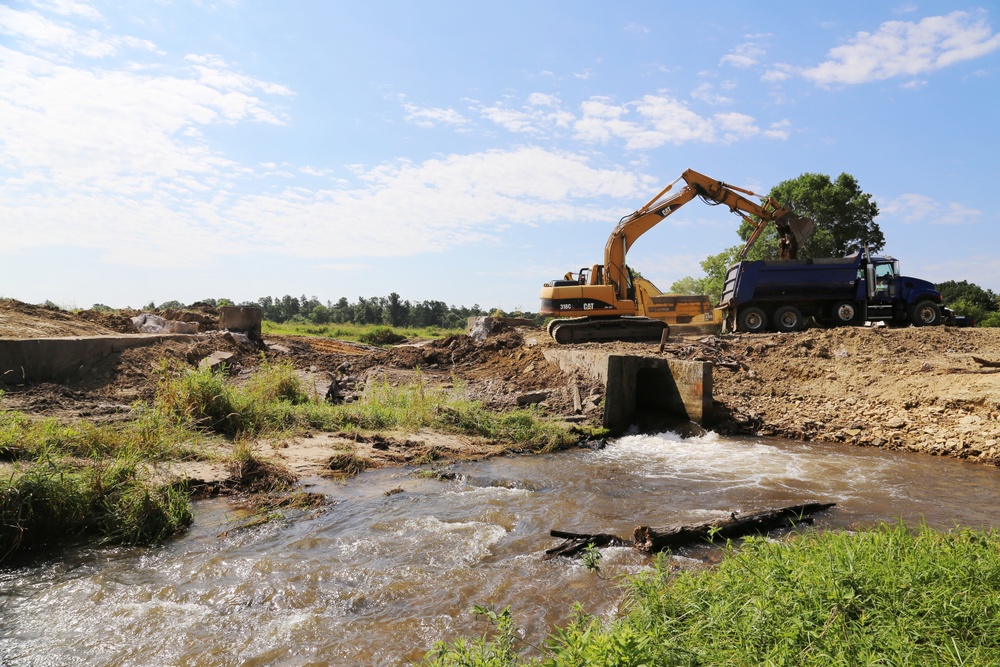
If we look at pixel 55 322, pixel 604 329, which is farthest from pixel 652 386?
pixel 55 322

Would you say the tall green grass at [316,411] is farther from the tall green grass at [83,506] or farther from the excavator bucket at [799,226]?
the excavator bucket at [799,226]

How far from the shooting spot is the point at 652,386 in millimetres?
11234

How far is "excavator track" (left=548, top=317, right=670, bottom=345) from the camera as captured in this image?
51.8 ft

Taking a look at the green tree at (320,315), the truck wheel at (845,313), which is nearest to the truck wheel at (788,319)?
the truck wheel at (845,313)

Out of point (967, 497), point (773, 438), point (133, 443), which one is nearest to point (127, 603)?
point (133, 443)

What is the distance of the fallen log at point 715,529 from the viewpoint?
4.98 metres

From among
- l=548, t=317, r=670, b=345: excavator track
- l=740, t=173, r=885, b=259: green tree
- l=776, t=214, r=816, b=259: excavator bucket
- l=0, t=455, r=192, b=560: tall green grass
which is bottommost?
l=0, t=455, r=192, b=560: tall green grass

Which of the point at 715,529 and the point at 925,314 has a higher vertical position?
the point at 925,314

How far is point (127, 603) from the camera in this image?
13.3ft

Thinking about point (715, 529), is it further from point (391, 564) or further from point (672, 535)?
point (391, 564)

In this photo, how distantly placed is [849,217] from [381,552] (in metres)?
31.1

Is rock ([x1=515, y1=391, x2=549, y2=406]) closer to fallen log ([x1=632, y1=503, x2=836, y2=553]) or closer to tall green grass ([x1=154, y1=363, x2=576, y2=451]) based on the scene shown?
tall green grass ([x1=154, y1=363, x2=576, y2=451])

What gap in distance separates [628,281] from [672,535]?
12.4m

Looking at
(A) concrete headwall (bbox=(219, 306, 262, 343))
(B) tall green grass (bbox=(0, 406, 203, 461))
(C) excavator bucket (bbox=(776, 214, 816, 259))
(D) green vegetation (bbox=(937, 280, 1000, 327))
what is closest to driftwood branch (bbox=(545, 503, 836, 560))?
(B) tall green grass (bbox=(0, 406, 203, 461))
